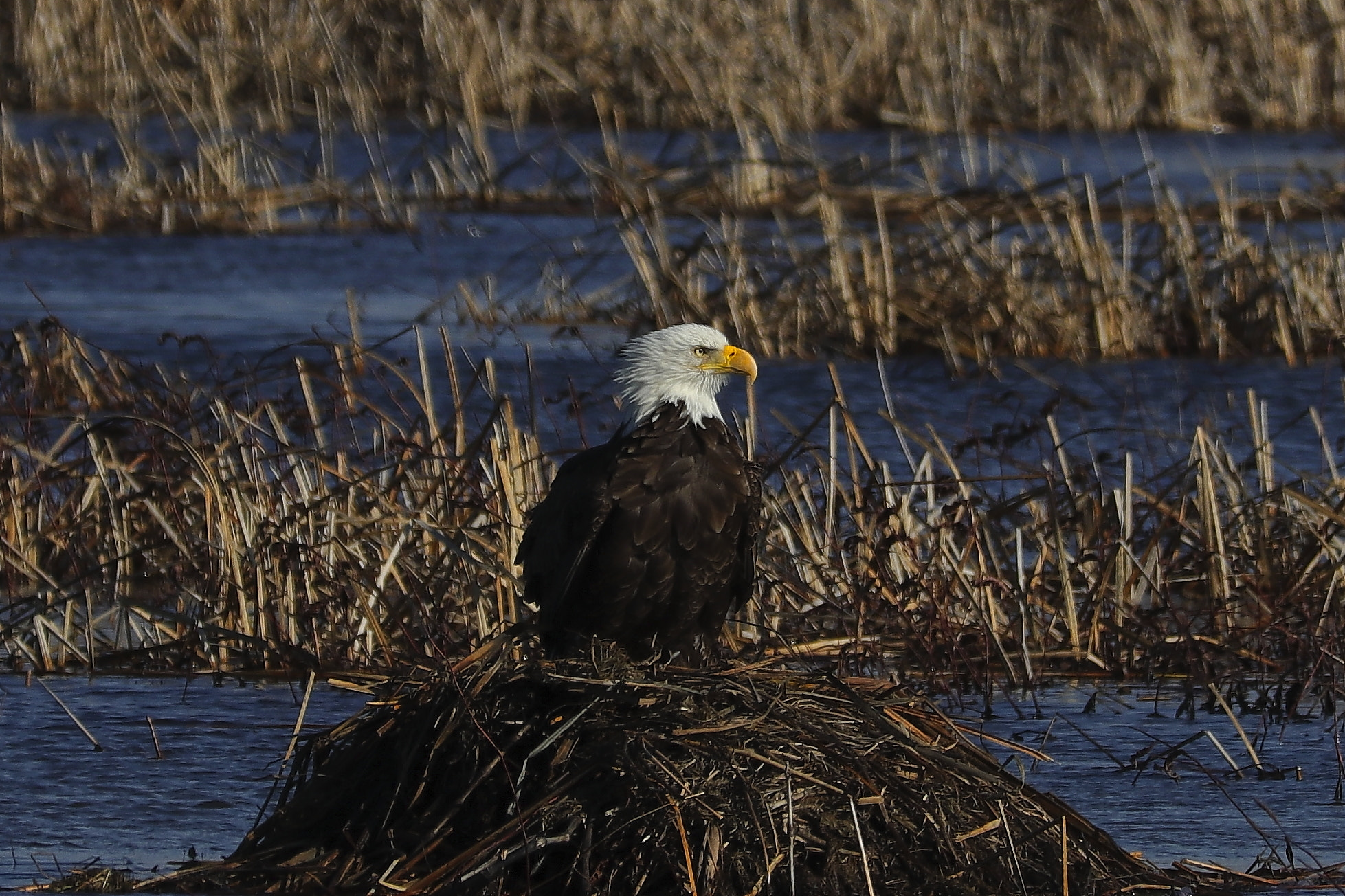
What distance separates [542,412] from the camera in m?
10.1

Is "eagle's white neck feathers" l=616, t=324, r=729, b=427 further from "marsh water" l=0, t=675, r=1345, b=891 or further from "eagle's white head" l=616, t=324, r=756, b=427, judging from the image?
"marsh water" l=0, t=675, r=1345, b=891

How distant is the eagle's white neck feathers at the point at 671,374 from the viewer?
5.55m

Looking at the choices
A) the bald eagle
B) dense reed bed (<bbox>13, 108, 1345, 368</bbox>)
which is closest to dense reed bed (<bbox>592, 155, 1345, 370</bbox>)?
dense reed bed (<bbox>13, 108, 1345, 368</bbox>)

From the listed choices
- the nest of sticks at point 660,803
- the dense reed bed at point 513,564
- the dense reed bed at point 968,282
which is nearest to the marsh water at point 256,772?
the dense reed bed at point 513,564

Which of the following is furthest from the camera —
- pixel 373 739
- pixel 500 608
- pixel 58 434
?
pixel 58 434

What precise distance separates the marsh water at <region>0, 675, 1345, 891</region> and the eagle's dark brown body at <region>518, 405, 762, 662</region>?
2.51ft

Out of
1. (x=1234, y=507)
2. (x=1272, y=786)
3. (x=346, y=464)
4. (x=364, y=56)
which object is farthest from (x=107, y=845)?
(x=364, y=56)

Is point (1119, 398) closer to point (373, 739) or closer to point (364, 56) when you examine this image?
point (373, 739)

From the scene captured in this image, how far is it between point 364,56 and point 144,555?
1144 cm

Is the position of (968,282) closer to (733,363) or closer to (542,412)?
(542,412)

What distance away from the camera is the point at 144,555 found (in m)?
7.48

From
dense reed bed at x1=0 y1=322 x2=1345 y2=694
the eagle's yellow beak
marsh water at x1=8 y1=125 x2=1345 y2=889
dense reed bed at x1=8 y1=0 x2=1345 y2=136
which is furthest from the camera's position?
dense reed bed at x1=8 y1=0 x2=1345 y2=136

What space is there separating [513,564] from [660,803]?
7.09 ft

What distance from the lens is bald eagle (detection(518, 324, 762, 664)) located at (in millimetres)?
5336
